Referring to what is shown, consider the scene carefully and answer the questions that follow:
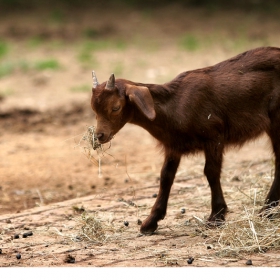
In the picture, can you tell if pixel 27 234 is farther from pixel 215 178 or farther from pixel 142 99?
pixel 215 178

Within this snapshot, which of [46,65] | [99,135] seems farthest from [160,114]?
[46,65]

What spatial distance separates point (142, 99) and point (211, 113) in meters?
0.75

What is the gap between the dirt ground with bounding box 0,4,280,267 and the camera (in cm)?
607

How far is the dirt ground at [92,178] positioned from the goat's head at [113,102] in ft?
0.84

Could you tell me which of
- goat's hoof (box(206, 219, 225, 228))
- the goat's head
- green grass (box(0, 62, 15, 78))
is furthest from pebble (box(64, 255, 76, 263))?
green grass (box(0, 62, 15, 78))

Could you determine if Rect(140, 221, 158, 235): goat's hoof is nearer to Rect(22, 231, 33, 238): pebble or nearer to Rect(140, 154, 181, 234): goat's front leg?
Rect(140, 154, 181, 234): goat's front leg

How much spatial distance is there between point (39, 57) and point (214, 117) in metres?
10.2

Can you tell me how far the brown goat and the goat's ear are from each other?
0.01 metres

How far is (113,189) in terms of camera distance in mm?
8430

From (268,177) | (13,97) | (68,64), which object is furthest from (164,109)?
(68,64)

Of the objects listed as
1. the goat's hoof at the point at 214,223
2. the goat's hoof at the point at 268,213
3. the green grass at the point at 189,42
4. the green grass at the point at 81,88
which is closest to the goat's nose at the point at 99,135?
the goat's hoof at the point at 214,223

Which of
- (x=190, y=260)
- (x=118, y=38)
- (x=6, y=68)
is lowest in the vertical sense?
(x=190, y=260)

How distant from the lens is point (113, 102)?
6.12 m

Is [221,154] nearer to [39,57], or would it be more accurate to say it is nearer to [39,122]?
[39,122]
